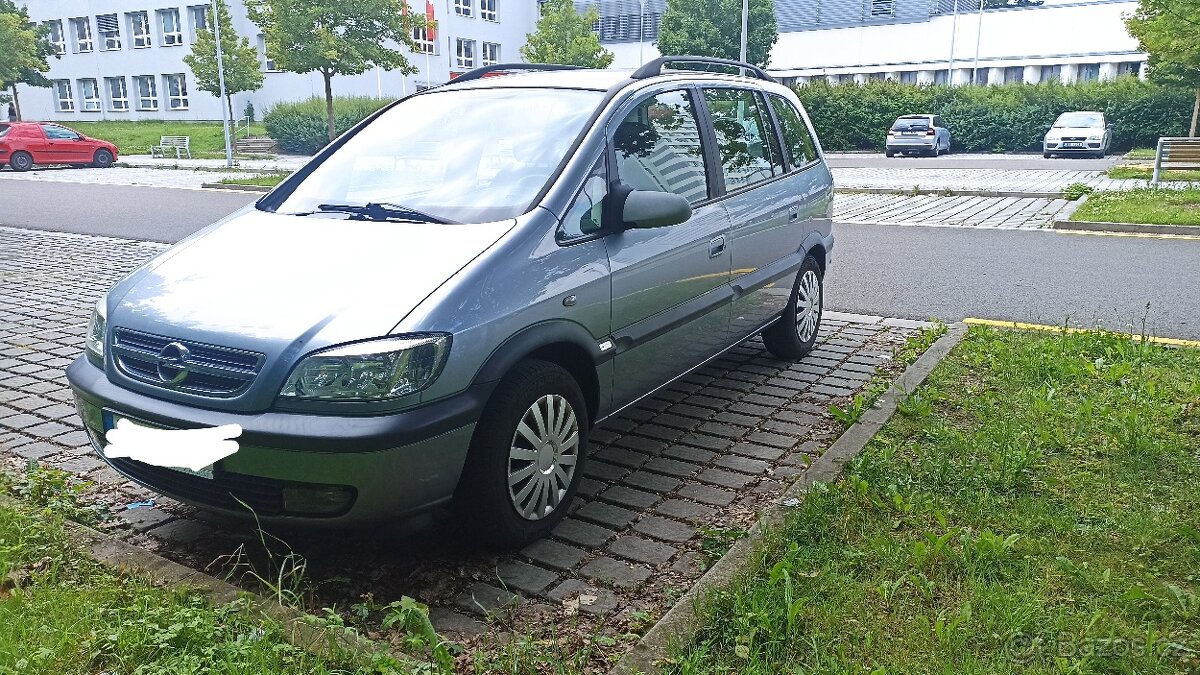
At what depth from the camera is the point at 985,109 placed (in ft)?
129

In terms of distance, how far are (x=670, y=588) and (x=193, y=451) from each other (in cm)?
174

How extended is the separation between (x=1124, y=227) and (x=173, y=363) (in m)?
12.4

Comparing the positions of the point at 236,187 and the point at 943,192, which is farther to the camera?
the point at 236,187

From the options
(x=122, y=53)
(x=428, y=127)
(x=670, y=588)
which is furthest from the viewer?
(x=122, y=53)

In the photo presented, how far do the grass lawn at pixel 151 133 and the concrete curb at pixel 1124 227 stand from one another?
32195mm

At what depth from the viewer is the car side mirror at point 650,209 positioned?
13.5 feet

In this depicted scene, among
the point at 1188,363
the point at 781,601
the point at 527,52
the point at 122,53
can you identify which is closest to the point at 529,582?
the point at 781,601

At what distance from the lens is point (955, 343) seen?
6.62m

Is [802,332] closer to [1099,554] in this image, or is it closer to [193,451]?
[1099,554]

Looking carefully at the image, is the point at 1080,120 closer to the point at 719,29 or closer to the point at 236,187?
the point at 719,29

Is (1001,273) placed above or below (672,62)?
below

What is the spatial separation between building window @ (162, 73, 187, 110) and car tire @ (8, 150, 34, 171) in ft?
75.9

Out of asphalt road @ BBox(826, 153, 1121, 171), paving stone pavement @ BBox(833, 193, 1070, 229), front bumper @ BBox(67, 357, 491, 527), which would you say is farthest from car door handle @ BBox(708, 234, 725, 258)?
asphalt road @ BBox(826, 153, 1121, 171)

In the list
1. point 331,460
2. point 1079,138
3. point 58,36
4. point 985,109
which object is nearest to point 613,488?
point 331,460
